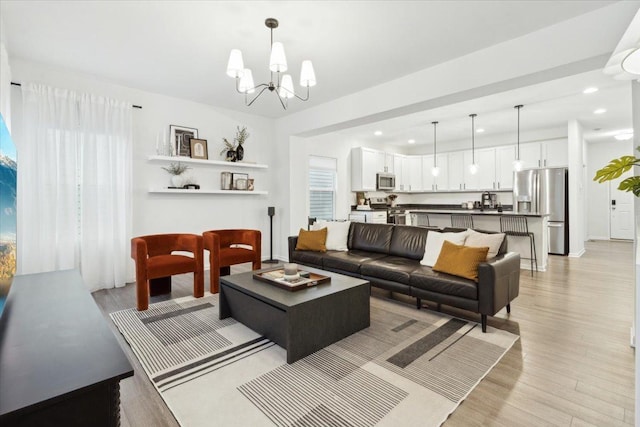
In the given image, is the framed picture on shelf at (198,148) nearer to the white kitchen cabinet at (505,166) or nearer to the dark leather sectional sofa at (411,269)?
the dark leather sectional sofa at (411,269)

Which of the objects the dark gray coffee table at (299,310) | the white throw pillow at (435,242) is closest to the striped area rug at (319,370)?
the dark gray coffee table at (299,310)

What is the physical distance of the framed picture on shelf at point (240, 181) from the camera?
5479 millimetres

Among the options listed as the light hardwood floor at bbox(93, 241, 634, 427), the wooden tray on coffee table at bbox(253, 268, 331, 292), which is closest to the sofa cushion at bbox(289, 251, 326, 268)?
the light hardwood floor at bbox(93, 241, 634, 427)

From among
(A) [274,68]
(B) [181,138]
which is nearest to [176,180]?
(B) [181,138]

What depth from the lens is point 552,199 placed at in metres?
6.49

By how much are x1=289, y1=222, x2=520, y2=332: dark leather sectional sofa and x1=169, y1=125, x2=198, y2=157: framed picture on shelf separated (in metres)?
2.19

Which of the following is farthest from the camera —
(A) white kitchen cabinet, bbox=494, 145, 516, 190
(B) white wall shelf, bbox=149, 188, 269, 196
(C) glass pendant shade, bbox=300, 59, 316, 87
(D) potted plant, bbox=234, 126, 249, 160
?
(A) white kitchen cabinet, bbox=494, 145, 516, 190

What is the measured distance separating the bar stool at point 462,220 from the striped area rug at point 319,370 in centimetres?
337

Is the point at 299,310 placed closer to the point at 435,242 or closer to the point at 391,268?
the point at 391,268

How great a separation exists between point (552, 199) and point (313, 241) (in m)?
5.37

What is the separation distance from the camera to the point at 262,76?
3.97 m

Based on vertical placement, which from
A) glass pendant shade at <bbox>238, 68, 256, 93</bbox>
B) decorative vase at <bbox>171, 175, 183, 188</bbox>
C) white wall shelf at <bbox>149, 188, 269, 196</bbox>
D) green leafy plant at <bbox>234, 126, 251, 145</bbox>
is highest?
green leafy plant at <bbox>234, 126, 251, 145</bbox>

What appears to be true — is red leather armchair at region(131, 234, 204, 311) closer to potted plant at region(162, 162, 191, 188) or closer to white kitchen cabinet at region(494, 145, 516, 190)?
potted plant at region(162, 162, 191, 188)

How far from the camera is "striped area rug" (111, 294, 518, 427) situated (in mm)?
1741
